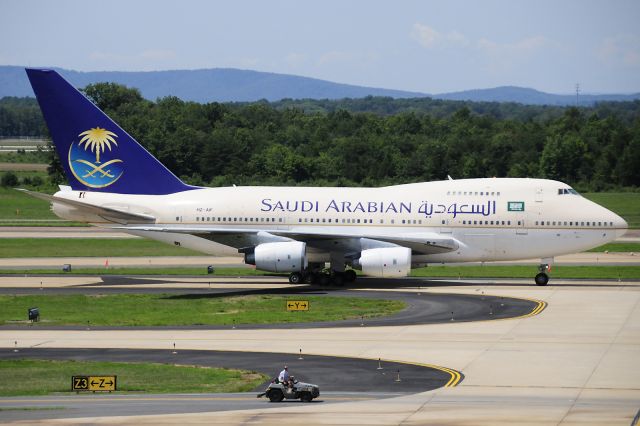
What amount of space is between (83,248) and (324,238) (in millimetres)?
28724

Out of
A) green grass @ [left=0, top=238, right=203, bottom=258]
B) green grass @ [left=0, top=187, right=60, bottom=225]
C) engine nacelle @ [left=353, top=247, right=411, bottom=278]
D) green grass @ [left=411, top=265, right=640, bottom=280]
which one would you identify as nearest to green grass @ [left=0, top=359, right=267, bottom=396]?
engine nacelle @ [left=353, top=247, right=411, bottom=278]

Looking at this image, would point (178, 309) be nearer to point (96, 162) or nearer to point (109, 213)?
point (109, 213)

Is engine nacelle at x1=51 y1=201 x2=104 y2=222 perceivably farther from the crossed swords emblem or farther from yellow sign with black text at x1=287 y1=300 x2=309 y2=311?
yellow sign with black text at x1=287 y1=300 x2=309 y2=311

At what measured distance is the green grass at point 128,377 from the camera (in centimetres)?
3722

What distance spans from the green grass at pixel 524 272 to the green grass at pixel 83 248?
20767mm

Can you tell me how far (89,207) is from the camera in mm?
62844

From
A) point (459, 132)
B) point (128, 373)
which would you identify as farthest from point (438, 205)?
point (459, 132)

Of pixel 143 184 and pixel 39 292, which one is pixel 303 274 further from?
pixel 39 292

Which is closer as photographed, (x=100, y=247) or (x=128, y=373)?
(x=128, y=373)

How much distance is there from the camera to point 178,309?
180 feet

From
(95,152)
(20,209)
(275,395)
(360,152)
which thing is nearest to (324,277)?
(95,152)

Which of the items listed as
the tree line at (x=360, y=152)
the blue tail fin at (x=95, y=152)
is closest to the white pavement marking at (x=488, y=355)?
the blue tail fin at (x=95, y=152)

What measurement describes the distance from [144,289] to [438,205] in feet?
58.4

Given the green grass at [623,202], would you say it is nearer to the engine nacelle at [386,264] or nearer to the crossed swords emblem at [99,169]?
the engine nacelle at [386,264]
